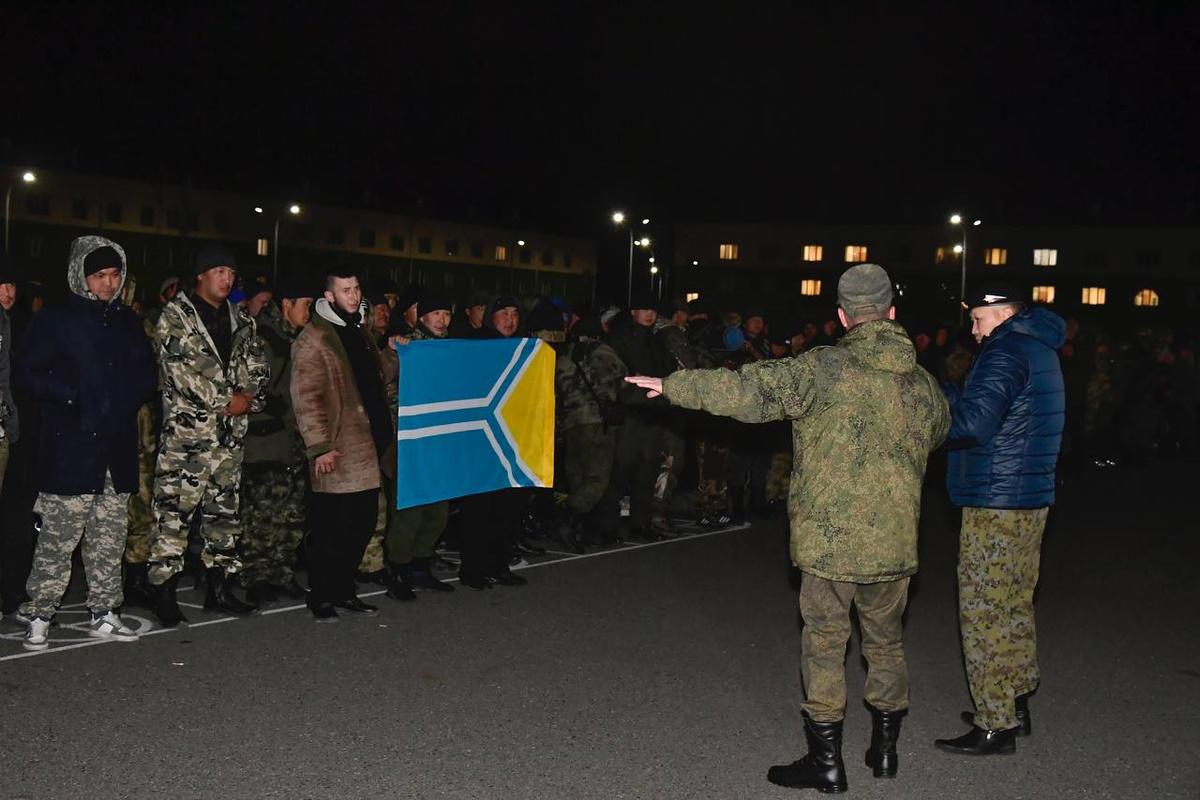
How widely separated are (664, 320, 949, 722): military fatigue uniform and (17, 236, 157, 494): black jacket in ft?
12.8

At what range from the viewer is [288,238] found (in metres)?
91.7

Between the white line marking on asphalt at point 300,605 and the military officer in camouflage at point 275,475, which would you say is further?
the military officer in camouflage at point 275,475

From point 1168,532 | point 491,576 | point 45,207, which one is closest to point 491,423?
point 491,576

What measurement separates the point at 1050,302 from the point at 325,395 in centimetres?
8891

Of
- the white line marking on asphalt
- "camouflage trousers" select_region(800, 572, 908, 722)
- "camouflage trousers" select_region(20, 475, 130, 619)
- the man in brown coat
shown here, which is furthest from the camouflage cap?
the white line marking on asphalt

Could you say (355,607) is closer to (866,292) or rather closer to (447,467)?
(447,467)

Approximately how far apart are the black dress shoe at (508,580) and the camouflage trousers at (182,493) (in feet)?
7.61

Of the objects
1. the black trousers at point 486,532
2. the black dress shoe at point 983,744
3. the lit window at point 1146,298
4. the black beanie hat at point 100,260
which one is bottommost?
the black dress shoe at point 983,744

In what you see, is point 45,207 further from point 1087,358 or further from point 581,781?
point 581,781

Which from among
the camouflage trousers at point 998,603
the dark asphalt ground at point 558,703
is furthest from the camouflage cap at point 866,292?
the dark asphalt ground at point 558,703

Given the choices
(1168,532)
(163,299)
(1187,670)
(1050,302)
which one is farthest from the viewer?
(1050,302)

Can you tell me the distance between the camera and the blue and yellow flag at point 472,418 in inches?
360

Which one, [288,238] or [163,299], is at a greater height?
[288,238]

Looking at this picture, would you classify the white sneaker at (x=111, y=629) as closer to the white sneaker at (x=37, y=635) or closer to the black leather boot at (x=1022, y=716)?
the white sneaker at (x=37, y=635)
